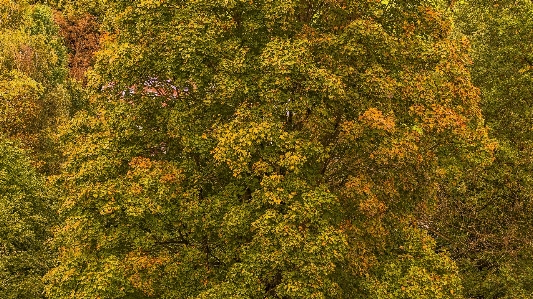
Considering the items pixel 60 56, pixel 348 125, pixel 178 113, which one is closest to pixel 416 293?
pixel 348 125

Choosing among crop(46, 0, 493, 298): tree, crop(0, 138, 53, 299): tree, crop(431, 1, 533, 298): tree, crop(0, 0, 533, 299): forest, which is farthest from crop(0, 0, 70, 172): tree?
→ crop(431, 1, 533, 298): tree

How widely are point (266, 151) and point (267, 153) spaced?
0.07m

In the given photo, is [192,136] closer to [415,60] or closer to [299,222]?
→ [299,222]

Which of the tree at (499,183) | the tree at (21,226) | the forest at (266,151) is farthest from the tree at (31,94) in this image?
the tree at (499,183)

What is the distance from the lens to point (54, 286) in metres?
18.2

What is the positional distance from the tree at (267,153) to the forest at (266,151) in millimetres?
58

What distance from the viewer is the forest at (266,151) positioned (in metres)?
16.3

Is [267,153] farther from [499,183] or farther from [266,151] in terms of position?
[499,183]

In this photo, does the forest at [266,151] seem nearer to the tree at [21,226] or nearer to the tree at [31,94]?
the tree at [21,226]

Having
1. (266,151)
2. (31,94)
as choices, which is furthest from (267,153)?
(31,94)

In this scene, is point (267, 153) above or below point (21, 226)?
above

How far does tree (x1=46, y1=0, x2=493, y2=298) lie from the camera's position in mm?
16312

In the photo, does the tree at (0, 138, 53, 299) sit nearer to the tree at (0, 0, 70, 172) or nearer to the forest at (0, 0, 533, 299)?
the tree at (0, 0, 70, 172)

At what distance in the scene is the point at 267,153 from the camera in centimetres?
1684
